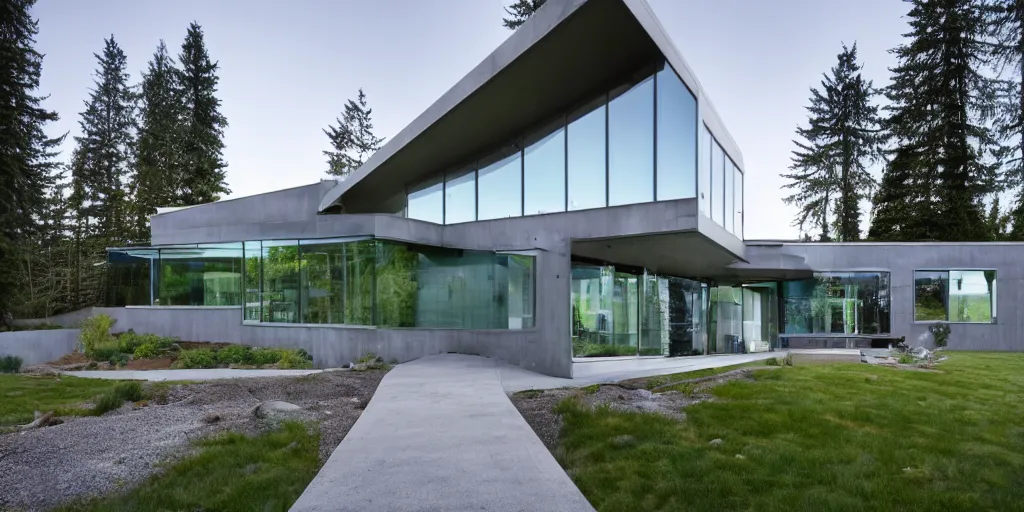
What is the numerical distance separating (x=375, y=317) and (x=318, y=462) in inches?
359

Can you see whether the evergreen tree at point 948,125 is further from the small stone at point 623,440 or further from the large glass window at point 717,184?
the small stone at point 623,440

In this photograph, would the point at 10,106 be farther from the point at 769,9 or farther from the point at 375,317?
the point at 769,9

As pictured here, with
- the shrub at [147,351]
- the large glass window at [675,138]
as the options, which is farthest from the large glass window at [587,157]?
the shrub at [147,351]

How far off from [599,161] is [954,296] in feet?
56.7

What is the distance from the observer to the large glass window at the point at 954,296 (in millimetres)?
20984

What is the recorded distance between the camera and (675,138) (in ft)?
38.1

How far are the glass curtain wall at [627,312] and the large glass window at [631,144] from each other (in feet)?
10.7

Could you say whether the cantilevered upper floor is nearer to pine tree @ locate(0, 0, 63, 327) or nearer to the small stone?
the small stone

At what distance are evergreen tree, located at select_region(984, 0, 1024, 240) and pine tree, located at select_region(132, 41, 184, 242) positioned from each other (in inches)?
1954

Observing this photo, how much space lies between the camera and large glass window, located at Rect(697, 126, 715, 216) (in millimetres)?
11406

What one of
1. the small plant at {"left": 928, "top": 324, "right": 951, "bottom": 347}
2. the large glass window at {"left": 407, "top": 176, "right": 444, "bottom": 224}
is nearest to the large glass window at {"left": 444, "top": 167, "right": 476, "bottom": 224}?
the large glass window at {"left": 407, "top": 176, "right": 444, "bottom": 224}

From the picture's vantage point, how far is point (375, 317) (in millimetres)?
14266

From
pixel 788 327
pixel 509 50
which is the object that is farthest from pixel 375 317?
pixel 788 327

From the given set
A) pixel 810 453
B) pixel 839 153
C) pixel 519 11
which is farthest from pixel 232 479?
pixel 839 153
